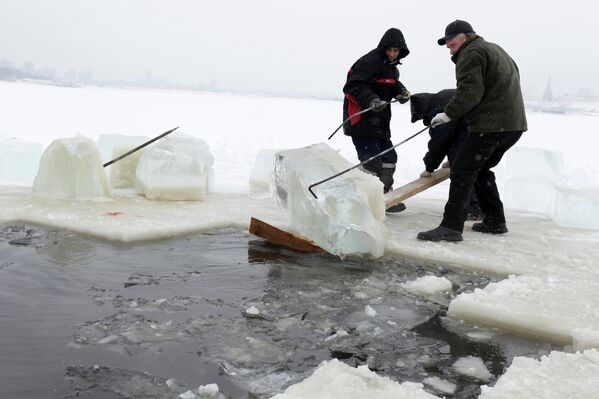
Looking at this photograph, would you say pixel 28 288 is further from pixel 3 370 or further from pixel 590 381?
pixel 590 381

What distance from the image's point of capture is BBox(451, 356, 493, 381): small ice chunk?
2717 mm

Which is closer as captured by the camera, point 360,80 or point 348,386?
point 348,386

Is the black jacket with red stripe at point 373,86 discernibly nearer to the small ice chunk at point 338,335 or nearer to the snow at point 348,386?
the small ice chunk at point 338,335

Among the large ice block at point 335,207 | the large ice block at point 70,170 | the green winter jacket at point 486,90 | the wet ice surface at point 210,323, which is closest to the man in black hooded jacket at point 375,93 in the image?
the green winter jacket at point 486,90

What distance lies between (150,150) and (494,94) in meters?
3.56

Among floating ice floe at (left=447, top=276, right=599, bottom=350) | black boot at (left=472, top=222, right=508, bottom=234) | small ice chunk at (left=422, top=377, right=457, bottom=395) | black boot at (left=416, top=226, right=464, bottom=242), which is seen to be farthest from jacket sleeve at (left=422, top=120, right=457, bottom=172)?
small ice chunk at (left=422, top=377, right=457, bottom=395)

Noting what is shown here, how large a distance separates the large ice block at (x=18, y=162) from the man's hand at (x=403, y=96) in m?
4.69

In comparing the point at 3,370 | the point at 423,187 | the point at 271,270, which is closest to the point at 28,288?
the point at 3,370

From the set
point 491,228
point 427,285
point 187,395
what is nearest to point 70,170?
point 427,285

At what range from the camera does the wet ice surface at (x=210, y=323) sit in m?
2.58

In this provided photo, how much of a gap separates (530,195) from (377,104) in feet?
9.65

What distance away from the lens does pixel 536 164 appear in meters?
7.89

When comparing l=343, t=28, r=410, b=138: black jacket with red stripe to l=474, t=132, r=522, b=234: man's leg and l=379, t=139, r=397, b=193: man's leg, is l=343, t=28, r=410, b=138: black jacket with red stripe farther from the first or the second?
l=474, t=132, r=522, b=234: man's leg

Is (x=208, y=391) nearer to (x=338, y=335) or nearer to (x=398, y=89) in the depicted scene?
(x=338, y=335)
